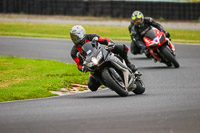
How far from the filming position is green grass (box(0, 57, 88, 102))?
1098cm

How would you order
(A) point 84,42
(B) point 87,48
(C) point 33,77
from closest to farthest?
1. (B) point 87,48
2. (A) point 84,42
3. (C) point 33,77

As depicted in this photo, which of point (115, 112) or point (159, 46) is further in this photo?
point (159, 46)

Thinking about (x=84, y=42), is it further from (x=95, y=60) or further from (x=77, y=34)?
(x=95, y=60)

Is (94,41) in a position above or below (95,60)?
above

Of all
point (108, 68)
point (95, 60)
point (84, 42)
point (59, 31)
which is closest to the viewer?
point (95, 60)

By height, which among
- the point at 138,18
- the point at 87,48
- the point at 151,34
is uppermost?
the point at 87,48

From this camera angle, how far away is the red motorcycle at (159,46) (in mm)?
15203

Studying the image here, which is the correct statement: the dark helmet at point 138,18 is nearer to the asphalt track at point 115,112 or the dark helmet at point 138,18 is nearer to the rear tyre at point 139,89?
the asphalt track at point 115,112

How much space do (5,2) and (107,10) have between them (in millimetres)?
6817

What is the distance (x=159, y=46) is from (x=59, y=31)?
14439 mm

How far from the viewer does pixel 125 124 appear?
22.6 ft

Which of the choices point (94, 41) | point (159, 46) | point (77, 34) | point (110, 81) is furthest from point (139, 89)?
point (159, 46)

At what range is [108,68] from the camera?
9.62 m

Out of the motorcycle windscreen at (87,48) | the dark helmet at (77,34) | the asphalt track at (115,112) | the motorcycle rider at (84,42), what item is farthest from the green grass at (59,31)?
the motorcycle windscreen at (87,48)
